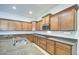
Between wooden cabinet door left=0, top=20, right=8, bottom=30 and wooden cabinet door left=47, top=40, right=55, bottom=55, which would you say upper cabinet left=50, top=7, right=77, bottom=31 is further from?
wooden cabinet door left=0, top=20, right=8, bottom=30

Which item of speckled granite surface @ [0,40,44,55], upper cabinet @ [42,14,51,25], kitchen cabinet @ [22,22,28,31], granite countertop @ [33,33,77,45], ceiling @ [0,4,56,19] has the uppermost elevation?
ceiling @ [0,4,56,19]

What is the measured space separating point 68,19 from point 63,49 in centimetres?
56

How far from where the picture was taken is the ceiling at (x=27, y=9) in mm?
1726

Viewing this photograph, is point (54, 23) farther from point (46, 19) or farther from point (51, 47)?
point (51, 47)

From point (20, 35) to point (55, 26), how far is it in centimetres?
73

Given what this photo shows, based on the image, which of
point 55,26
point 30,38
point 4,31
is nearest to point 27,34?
point 30,38

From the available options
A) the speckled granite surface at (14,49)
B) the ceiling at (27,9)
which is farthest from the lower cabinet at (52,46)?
the ceiling at (27,9)

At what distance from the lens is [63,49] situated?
165cm

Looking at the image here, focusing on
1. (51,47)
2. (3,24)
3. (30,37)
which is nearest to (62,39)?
(51,47)

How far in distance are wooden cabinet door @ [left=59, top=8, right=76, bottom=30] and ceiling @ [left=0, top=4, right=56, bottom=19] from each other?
0.28 metres

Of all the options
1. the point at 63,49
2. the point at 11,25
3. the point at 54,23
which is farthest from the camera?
the point at 54,23

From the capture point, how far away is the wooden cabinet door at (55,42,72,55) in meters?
1.59

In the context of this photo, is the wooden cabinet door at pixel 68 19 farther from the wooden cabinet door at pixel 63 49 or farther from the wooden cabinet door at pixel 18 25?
the wooden cabinet door at pixel 18 25

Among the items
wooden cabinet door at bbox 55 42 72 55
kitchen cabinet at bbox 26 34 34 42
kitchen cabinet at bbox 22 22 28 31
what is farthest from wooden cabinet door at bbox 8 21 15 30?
wooden cabinet door at bbox 55 42 72 55
